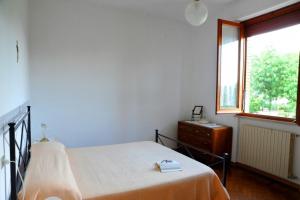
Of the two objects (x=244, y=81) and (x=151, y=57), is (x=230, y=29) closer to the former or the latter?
(x=244, y=81)

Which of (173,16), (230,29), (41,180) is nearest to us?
(41,180)

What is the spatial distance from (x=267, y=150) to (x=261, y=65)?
1272 millimetres

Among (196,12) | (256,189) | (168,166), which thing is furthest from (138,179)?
(256,189)

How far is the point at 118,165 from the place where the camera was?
2113 millimetres

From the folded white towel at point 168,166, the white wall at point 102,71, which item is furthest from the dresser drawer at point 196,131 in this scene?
the folded white towel at point 168,166

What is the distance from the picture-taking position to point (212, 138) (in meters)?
3.48

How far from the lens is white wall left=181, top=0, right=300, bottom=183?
3281 mm

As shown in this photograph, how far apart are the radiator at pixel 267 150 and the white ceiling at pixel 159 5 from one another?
2.00m

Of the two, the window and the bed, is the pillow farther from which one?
the window

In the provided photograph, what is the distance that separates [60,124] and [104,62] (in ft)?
4.08

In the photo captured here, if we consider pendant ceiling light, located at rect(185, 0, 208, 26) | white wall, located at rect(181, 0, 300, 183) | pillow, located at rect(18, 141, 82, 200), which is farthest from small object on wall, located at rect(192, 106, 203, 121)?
pillow, located at rect(18, 141, 82, 200)

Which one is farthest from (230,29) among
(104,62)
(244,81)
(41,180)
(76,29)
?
(41,180)

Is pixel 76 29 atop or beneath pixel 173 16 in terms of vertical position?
beneath

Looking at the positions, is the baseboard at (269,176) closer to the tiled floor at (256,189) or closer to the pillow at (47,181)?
the tiled floor at (256,189)
